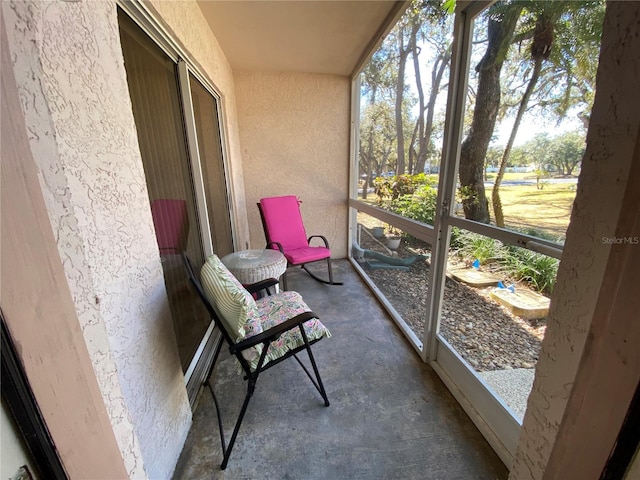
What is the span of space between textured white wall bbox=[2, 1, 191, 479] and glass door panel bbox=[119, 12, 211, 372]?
0.28 m

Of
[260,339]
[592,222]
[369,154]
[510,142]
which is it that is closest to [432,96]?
[510,142]

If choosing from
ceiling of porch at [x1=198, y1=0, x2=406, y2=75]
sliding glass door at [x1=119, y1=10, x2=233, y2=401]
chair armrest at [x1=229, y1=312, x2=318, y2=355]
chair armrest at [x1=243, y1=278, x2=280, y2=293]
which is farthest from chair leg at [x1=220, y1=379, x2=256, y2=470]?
ceiling of porch at [x1=198, y1=0, x2=406, y2=75]

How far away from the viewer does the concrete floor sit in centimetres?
116

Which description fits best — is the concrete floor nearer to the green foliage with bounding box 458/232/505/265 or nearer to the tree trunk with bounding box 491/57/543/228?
the green foliage with bounding box 458/232/505/265

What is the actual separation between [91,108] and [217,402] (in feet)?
5.01

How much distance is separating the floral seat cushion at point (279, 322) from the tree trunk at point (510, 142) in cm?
106

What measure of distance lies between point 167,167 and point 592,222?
71.4 inches

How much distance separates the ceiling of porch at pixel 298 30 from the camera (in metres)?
1.94

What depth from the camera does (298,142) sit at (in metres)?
3.57

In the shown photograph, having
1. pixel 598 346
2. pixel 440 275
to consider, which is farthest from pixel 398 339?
pixel 598 346

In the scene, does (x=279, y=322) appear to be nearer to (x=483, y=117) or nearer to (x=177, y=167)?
(x=177, y=167)

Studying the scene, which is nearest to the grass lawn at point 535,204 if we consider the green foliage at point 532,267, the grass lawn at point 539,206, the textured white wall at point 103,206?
the grass lawn at point 539,206

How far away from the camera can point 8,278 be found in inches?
14.6

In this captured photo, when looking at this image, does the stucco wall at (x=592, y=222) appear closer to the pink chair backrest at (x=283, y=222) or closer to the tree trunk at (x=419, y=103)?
the tree trunk at (x=419, y=103)
